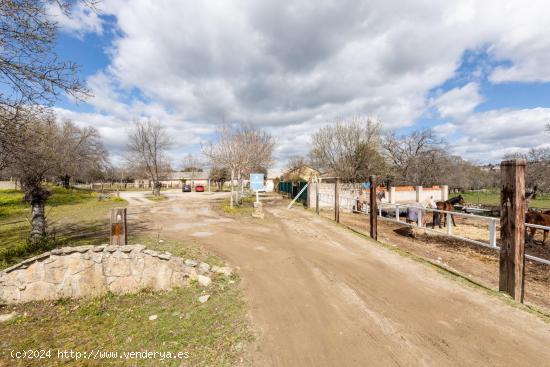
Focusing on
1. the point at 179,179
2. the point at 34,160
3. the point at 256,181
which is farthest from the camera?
the point at 179,179

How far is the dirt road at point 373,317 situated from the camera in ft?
9.43

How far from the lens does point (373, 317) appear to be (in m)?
3.69

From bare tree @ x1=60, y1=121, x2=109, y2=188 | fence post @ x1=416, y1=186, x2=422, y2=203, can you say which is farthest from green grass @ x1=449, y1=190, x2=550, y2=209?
bare tree @ x1=60, y1=121, x2=109, y2=188

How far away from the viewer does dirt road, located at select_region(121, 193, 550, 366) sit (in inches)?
113

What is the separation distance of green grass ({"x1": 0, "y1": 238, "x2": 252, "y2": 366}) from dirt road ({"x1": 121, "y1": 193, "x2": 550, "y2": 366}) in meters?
0.37

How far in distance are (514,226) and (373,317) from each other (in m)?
2.96

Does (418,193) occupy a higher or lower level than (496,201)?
higher

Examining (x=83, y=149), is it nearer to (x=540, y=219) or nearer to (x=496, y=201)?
(x=540, y=219)

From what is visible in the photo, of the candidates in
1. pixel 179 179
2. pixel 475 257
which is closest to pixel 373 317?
pixel 475 257

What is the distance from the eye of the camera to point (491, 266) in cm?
712

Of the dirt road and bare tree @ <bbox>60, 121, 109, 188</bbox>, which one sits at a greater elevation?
bare tree @ <bbox>60, 121, 109, 188</bbox>

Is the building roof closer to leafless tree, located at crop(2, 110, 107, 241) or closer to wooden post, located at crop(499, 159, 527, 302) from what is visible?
leafless tree, located at crop(2, 110, 107, 241)

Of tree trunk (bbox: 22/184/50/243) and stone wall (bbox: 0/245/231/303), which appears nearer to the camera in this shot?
stone wall (bbox: 0/245/231/303)

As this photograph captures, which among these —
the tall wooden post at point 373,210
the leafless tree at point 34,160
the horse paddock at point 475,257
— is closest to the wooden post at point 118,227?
the leafless tree at point 34,160
